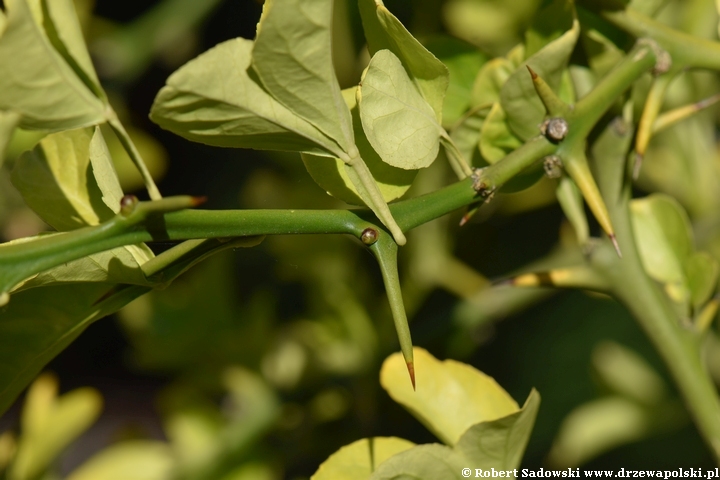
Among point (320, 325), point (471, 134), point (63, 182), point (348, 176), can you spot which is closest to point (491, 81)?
point (471, 134)

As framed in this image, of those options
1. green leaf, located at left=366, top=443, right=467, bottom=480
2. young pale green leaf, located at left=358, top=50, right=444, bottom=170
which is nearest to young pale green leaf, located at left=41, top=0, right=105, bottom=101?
young pale green leaf, located at left=358, top=50, right=444, bottom=170

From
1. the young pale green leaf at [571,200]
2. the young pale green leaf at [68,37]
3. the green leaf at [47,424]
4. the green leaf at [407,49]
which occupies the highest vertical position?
the young pale green leaf at [68,37]

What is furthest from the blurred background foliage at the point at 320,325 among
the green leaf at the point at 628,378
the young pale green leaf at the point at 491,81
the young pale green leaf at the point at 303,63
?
the young pale green leaf at the point at 303,63

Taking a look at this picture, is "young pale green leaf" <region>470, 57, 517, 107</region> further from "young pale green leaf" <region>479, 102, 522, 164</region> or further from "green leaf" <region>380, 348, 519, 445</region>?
"green leaf" <region>380, 348, 519, 445</region>

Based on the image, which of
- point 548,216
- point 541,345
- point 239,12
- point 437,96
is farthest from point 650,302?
point 239,12

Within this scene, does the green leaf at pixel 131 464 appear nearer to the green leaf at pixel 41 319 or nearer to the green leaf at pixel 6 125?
the green leaf at pixel 41 319

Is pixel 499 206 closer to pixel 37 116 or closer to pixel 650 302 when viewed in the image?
pixel 650 302
